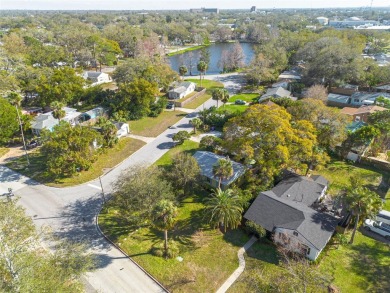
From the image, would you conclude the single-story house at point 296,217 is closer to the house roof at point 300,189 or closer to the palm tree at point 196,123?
the house roof at point 300,189

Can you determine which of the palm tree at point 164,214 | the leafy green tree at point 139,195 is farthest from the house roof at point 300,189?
the palm tree at point 164,214

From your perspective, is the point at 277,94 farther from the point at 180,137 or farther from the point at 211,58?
the point at 211,58

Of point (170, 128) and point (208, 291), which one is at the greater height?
point (170, 128)

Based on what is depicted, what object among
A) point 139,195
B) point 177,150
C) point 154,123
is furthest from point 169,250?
point 154,123

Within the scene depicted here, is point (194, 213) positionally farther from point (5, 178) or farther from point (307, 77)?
point (307, 77)

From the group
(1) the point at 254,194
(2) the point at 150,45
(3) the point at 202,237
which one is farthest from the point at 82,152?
(2) the point at 150,45

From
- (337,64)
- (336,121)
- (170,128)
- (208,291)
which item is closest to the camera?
(208,291)
